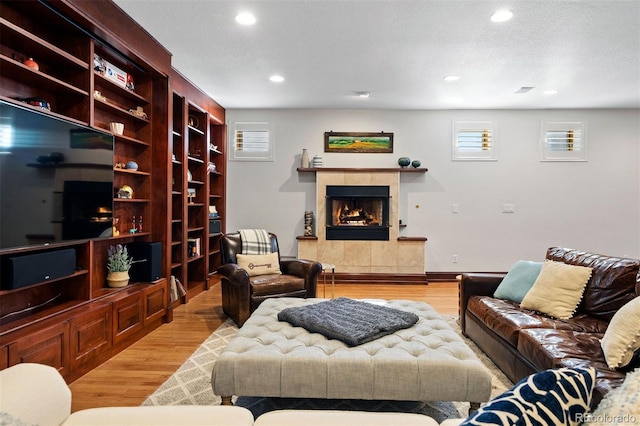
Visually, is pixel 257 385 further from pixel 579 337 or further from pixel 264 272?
pixel 264 272

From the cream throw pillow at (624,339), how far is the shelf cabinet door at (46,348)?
2987 mm

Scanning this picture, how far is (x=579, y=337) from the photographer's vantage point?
2.16 m

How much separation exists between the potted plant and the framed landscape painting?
3646 millimetres

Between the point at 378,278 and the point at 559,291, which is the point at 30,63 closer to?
the point at 559,291

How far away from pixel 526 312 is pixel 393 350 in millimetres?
1308

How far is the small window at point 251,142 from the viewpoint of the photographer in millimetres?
6160

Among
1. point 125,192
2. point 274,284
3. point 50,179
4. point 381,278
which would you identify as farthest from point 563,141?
point 50,179

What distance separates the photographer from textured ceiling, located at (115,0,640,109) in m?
2.96

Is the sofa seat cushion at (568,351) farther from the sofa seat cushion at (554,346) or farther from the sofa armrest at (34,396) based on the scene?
the sofa armrest at (34,396)

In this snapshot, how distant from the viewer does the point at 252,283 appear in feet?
11.7

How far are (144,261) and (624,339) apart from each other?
11.5ft

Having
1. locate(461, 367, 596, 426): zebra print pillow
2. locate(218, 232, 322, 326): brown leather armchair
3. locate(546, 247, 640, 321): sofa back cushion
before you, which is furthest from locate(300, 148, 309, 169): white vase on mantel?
locate(461, 367, 596, 426): zebra print pillow

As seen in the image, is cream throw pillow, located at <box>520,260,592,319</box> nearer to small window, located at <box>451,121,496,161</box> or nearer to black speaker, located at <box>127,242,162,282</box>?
black speaker, located at <box>127,242,162,282</box>

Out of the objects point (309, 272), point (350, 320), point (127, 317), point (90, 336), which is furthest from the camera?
point (309, 272)
